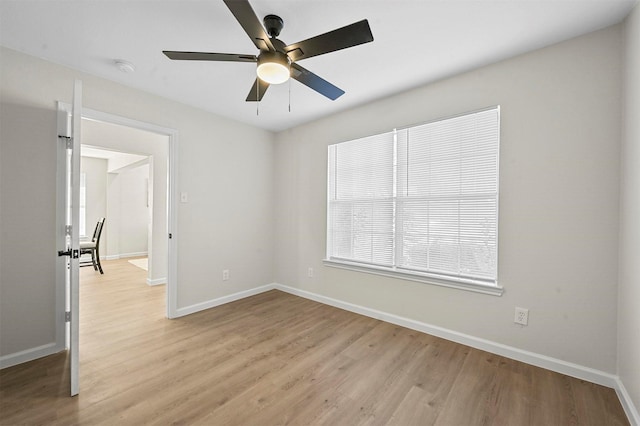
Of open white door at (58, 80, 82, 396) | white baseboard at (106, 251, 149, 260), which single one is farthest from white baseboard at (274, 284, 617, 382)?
white baseboard at (106, 251, 149, 260)

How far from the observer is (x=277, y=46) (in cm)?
162

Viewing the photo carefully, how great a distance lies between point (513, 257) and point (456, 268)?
1.56 ft

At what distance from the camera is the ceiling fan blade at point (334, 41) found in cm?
139

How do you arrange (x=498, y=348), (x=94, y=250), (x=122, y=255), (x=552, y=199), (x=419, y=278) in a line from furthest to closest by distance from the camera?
(x=122, y=255) < (x=94, y=250) < (x=419, y=278) < (x=498, y=348) < (x=552, y=199)

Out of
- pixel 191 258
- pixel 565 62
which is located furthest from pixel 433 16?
pixel 191 258

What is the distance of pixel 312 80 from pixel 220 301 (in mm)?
2976

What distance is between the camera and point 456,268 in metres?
2.57

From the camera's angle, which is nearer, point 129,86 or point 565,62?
Result: point 565,62

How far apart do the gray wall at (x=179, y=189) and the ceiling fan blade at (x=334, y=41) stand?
2.14 meters

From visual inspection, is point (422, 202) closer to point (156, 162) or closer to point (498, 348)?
point (498, 348)

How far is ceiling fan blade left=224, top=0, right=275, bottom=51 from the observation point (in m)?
1.26

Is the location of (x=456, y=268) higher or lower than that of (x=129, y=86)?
lower

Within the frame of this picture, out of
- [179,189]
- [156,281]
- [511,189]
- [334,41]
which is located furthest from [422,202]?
[156,281]

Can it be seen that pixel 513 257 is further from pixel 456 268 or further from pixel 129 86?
pixel 129 86
